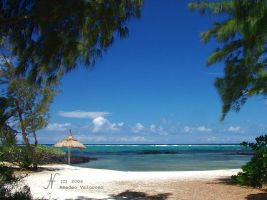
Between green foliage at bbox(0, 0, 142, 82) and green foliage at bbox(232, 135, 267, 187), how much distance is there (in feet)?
25.3

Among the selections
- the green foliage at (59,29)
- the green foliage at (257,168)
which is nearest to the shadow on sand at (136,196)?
the green foliage at (257,168)

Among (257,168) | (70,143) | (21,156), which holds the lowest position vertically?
(257,168)

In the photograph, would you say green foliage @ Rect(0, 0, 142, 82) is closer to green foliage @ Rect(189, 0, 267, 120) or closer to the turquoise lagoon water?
green foliage @ Rect(189, 0, 267, 120)

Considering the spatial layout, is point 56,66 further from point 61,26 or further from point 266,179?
point 266,179

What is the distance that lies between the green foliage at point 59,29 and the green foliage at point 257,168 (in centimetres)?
772

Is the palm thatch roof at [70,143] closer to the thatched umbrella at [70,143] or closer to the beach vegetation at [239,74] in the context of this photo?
the thatched umbrella at [70,143]

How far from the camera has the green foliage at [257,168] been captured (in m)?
14.2

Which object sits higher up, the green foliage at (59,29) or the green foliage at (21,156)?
the green foliage at (59,29)

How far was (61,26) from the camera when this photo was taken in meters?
8.30

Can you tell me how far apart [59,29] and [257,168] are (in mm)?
8878

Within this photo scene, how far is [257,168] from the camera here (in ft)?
47.0

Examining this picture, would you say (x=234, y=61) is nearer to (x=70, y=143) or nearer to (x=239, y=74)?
(x=239, y=74)

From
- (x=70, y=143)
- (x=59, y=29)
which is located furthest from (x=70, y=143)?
(x=59, y=29)

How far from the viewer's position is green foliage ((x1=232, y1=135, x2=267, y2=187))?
1416 centimetres
